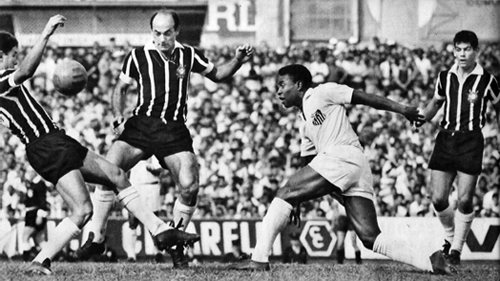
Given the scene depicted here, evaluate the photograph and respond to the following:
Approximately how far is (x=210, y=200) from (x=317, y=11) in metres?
6.06

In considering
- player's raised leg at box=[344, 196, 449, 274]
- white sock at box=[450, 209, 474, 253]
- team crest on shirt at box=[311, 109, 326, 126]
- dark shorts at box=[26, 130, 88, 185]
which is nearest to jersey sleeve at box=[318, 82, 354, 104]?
team crest on shirt at box=[311, 109, 326, 126]

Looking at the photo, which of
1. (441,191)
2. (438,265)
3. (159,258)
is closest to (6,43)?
(438,265)

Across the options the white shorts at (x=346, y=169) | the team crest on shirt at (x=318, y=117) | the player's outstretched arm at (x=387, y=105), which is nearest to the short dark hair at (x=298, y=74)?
the team crest on shirt at (x=318, y=117)

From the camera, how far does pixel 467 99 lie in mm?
10047

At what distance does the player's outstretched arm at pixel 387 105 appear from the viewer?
24.6 feet

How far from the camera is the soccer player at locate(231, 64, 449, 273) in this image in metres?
7.71

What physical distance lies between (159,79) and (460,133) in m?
3.44

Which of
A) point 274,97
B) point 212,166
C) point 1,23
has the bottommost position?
point 212,166

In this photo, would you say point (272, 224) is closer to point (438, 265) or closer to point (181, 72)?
point (438, 265)

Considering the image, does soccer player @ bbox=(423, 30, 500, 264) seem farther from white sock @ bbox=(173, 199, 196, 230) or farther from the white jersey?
white sock @ bbox=(173, 199, 196, 230)

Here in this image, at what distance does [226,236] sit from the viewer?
47.8ft

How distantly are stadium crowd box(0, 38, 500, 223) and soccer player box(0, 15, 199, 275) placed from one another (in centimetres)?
645

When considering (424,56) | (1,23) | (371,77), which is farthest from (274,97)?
(1,23)

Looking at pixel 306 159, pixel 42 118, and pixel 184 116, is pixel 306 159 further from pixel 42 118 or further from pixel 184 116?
pixel 42 118
